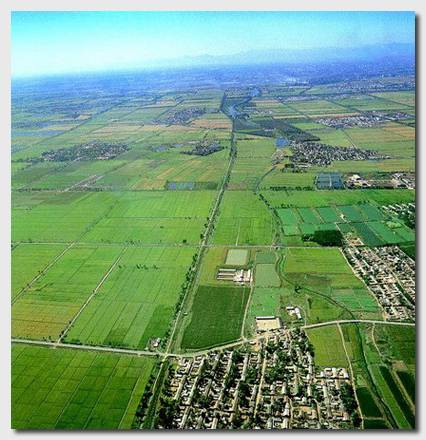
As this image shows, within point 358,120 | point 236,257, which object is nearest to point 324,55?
point 236,257

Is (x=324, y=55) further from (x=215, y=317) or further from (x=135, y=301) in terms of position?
(x=135, y=301)

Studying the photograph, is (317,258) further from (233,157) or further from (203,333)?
(233,157)

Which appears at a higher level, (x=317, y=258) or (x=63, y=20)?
(x=63, y=20)

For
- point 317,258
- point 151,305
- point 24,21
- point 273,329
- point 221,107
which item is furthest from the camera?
point 221,107

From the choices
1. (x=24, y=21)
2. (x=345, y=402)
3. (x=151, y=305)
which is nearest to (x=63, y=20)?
(x=24, y=21)

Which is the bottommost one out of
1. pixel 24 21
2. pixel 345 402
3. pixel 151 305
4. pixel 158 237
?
pixel 345 402

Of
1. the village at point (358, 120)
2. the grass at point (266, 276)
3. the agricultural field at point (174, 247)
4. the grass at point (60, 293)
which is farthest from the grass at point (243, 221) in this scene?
the village at point (358, 120)

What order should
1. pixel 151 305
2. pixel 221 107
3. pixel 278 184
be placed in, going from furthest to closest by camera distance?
pixel 221 107 < pixel 278 184 < pixel 151 305
